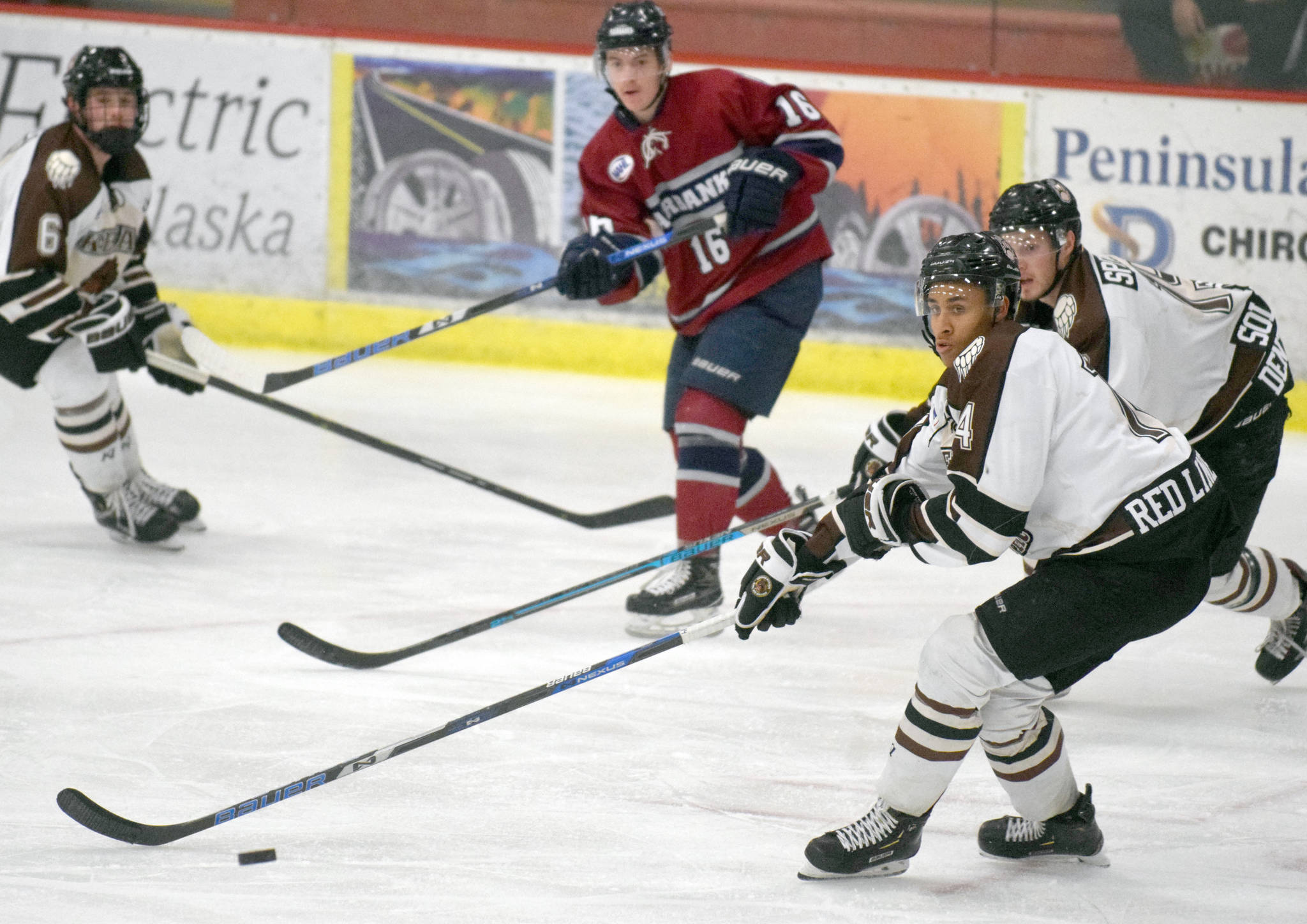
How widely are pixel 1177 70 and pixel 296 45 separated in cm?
317

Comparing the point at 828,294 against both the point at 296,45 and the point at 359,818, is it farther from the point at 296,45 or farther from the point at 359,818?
the point at 359,818

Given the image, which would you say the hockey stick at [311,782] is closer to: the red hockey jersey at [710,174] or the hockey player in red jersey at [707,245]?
the hockey player in red jersey at [707,245]

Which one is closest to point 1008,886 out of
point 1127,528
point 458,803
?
point 1127,528

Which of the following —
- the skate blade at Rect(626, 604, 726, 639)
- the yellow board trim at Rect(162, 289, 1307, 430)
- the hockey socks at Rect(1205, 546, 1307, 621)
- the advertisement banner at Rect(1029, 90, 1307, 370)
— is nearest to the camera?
the hockey socks at Rect(1205, 546, 1307, 621)

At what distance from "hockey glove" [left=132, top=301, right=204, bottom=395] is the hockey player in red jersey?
0.96 metres

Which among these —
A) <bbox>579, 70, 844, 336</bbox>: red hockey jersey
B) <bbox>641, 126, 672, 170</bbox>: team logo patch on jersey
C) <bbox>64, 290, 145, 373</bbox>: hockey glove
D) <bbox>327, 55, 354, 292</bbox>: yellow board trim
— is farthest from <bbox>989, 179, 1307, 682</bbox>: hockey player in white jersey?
<bbox>327, 55, 354, 292</bbox>: yellow board trim

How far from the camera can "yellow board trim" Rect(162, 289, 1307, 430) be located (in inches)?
229

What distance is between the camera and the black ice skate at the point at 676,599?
3.19 meters

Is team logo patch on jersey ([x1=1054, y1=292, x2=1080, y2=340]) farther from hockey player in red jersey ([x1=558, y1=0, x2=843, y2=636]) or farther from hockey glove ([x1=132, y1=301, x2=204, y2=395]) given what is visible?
hockey glove ([x1=132, y1=301, x2=204, y2=395])

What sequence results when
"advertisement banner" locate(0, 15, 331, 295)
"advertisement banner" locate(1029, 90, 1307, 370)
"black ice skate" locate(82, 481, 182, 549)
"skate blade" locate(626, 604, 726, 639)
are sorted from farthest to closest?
"advertisement banner" locate(0, 15, 331, 295), "advertisement banner" locate(1029, 90, 1307, 370), "black ice skate" locate(82, 481, 182, 549), "skate blade" locate(626, 604, 726, 639)

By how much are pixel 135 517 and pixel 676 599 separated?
1289mm

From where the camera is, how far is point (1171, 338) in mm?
2568

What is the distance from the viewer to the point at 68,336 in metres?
3.57

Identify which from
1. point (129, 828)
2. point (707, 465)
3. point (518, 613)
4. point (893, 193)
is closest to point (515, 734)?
point (518, 613)
